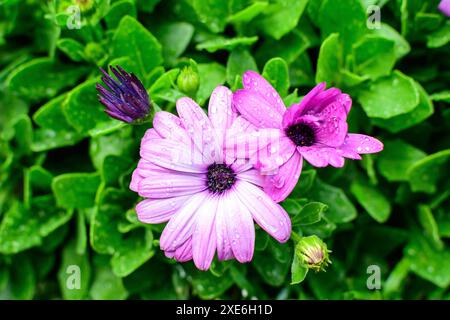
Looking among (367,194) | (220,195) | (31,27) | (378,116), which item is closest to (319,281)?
(367,194)

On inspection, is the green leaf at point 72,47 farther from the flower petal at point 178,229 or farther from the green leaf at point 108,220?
the flower petal at point 178,229

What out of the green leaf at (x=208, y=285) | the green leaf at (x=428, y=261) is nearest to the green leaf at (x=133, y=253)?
the green leaf at (x=208, y=285)

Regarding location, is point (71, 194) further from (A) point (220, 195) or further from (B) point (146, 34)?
(A) point (220, 195)

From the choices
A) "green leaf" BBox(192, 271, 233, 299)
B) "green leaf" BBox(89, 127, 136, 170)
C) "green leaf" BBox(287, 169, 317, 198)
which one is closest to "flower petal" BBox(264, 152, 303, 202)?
"green leaf" BBox(287, 169, 317, 198)

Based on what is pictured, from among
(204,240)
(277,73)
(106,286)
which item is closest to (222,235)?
(204,240)

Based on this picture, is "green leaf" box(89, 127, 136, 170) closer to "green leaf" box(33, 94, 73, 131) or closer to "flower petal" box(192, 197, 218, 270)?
"green leaf" box(33, 94, 73, 131)

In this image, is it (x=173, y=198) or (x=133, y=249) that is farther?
(x=133, y=249)
